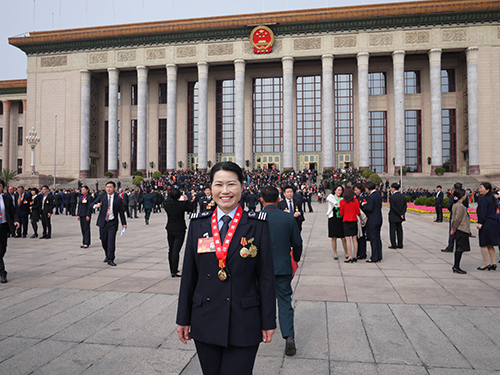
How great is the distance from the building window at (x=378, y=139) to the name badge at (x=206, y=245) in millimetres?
43817

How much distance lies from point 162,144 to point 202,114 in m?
8.31

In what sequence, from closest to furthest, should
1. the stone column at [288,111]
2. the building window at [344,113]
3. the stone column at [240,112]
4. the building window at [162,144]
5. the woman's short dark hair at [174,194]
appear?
the woman's short dark hair at [174,194] → the stone column at [288,111] → the stone column at [240,112] → the building window at [344,113] → the building window at [162,144]

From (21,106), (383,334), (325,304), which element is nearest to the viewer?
(383,334)

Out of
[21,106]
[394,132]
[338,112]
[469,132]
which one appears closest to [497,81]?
[469,132]

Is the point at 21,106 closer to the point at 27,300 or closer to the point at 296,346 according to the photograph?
the point at 27,300

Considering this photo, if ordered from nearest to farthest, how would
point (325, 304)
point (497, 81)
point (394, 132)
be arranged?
point (325, 304) → point (497, 81) → point (394, 132)

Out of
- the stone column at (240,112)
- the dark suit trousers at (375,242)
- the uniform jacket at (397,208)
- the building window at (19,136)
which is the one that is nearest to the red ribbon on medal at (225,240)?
the dark suit trousers at (375,242)

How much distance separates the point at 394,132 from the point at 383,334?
40753 millimetres

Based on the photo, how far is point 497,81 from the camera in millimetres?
37469

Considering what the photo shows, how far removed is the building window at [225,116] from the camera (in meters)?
46.4

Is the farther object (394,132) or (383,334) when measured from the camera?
(394,132)

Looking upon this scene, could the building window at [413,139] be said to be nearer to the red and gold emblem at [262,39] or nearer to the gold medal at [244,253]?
the red and gold emblem at [262,39]

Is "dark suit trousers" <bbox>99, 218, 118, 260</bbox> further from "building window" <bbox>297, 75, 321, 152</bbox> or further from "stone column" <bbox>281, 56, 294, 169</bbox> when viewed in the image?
"building window" <bbox>297, 75, 321, 152</bbox>

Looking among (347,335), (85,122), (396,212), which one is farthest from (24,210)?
(85,122)
